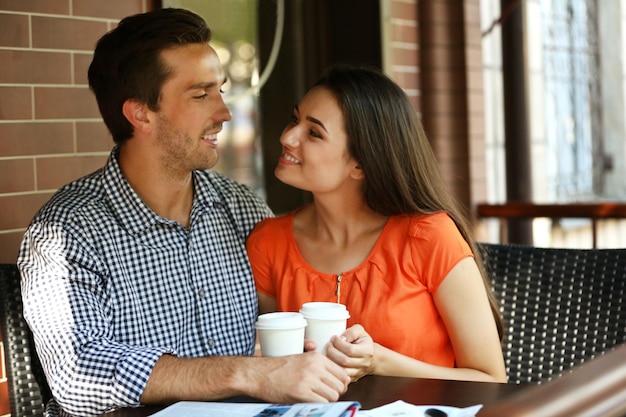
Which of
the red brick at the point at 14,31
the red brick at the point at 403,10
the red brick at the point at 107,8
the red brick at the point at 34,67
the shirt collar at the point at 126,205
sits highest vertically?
the red brick at the point at 403,10

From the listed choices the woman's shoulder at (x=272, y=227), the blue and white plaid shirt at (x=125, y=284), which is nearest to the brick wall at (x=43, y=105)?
the blue and white plaid shirt at (x=125, y=284)

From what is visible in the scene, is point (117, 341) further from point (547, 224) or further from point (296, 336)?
point (547, 224)

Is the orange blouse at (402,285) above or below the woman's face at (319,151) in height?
below

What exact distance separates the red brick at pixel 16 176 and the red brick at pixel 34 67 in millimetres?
235

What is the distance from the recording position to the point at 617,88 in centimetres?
696

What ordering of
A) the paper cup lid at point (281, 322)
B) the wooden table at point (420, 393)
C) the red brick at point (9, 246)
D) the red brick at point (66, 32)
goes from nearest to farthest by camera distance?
the wooden table at point (420, 393) < the paper cup lid at point (281, 322) < the red brick at point (9, 246) < the red brick at point (66, 32)

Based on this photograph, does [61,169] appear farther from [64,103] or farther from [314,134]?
[314,134]

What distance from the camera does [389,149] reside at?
225 cm

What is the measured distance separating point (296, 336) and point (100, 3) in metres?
1.53

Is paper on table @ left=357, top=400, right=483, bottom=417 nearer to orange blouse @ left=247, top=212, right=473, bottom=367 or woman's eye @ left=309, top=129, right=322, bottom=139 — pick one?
orange blouse @ left=247, top=212, right=473, bottom=367

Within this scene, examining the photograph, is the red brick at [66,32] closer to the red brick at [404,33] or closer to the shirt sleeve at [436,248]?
the shirt sleeve at [436,248]

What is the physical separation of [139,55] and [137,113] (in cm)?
16

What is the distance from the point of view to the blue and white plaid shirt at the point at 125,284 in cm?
184

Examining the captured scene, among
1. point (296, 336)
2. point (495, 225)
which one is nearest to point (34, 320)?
point (296, 336)
